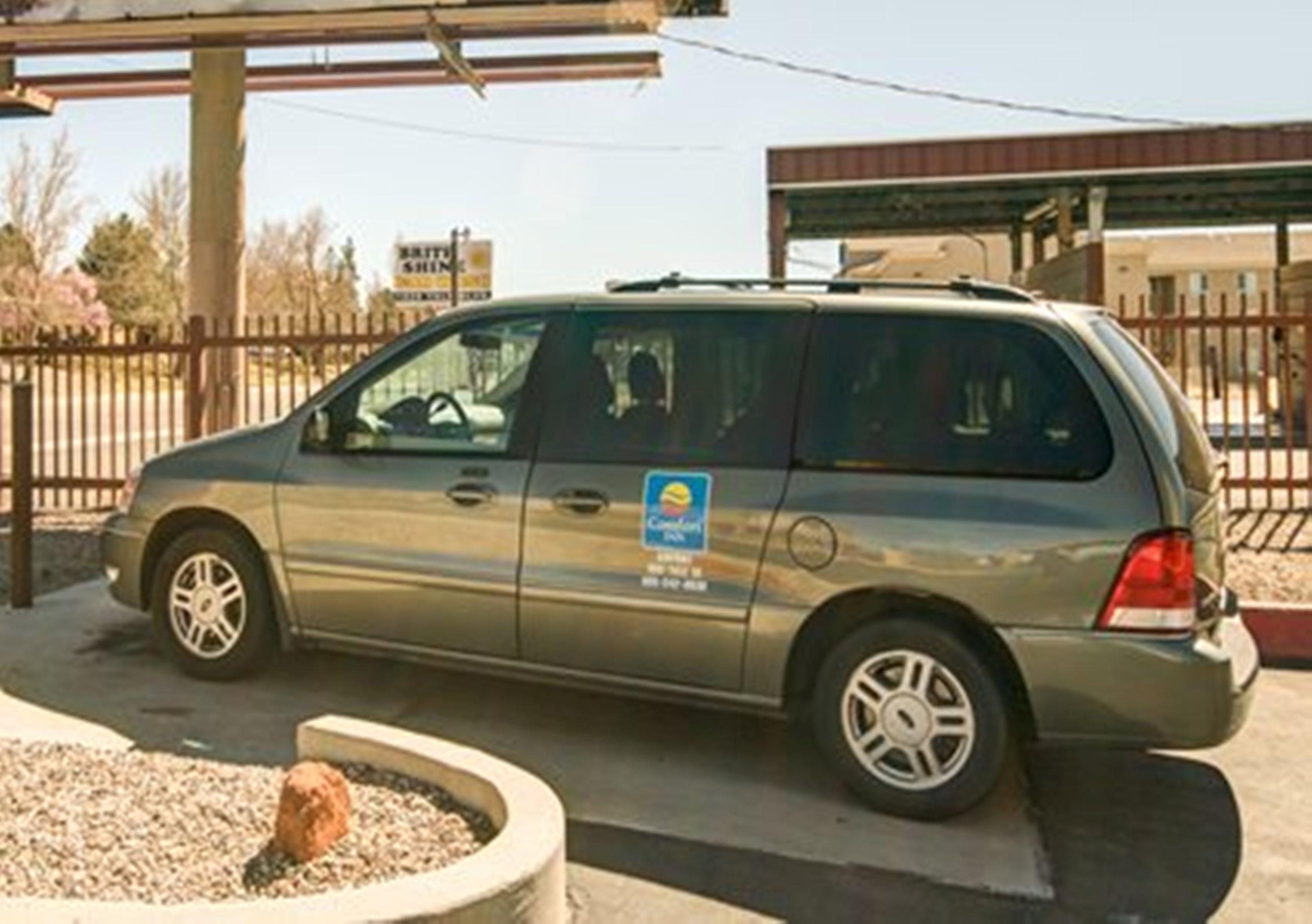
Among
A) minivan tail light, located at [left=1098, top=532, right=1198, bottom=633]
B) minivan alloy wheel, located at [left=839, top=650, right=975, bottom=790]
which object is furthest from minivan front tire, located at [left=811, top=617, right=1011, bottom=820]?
minivan tail light, located at [left=1098, top=532, right=1198, bottom=633]

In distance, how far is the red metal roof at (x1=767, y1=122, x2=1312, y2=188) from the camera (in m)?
19.6

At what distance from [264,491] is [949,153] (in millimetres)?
16980

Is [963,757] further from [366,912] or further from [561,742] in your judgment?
[366,912]

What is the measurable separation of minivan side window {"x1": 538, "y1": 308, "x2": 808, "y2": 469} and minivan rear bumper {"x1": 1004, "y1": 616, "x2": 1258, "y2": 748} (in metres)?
1.16

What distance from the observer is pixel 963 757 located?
414 centimetres

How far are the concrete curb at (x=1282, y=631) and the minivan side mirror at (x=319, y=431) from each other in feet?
16.1

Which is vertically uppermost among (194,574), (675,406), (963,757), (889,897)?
(675,406)

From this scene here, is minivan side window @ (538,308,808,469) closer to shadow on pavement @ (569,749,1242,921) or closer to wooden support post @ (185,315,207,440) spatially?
shadow on pavement @ (569,749,1242,921)

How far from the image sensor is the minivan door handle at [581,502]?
4.64 metres

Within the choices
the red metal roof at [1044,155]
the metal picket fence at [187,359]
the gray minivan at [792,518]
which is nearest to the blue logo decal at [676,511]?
the gray minivan at [792,518]

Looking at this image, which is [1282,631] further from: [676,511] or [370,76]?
[370,76]

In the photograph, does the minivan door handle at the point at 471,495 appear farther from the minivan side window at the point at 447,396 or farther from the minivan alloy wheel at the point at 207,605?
the minivan alloy wheel at the point at 207,605

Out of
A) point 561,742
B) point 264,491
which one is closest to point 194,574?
point 264,491

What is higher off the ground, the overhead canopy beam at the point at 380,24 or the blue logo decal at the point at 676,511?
the overhead canopy beam at the point at 380,24
